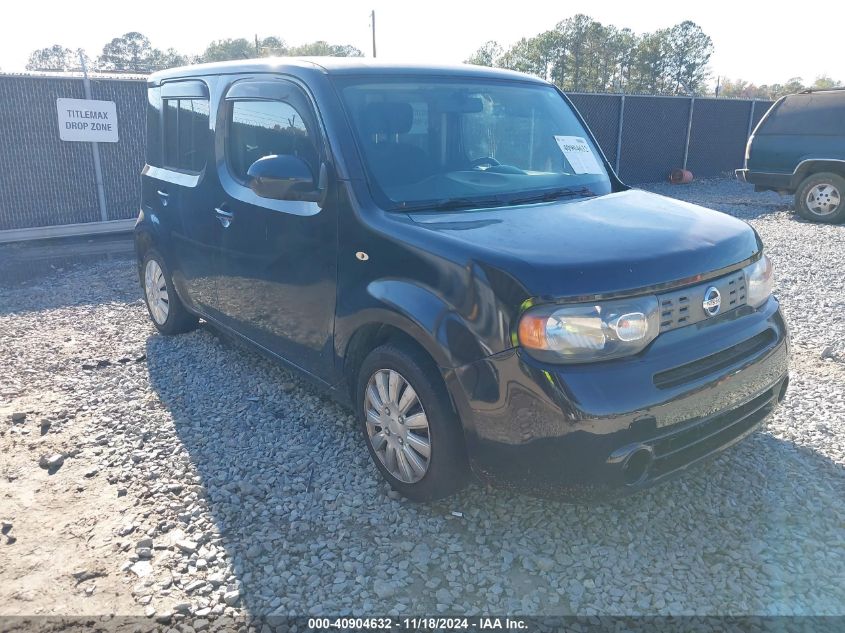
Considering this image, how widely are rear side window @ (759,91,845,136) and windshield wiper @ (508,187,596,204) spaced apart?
31.4ft

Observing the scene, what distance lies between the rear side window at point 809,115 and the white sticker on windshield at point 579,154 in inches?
361

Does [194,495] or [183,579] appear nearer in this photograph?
[183,579]

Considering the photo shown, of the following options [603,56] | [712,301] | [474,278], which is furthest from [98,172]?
[603,56]

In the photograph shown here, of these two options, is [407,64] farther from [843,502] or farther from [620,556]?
[843,502]

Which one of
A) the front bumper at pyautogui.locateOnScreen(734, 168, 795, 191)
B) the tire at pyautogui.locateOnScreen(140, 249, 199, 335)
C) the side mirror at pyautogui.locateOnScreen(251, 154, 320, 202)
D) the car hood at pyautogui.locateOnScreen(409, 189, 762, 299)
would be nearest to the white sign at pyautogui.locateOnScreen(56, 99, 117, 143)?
the tire at pyautogui.locateOnScreen(140, 249, 199, 335)

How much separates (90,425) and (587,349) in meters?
3.12

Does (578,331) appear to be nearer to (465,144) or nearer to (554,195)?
(554,195)

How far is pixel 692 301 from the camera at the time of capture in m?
2.82

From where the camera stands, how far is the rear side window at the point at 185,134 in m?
4.57

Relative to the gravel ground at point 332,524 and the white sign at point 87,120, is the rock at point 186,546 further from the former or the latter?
the white sign at point 87,120

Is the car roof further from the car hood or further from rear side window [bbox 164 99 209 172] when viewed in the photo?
the car hood

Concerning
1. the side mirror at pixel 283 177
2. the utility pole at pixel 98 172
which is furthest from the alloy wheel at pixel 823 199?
the utility pole at pixel 98 172

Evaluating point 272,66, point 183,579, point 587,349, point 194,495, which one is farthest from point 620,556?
point 272,66

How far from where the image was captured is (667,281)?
272 centimetres
